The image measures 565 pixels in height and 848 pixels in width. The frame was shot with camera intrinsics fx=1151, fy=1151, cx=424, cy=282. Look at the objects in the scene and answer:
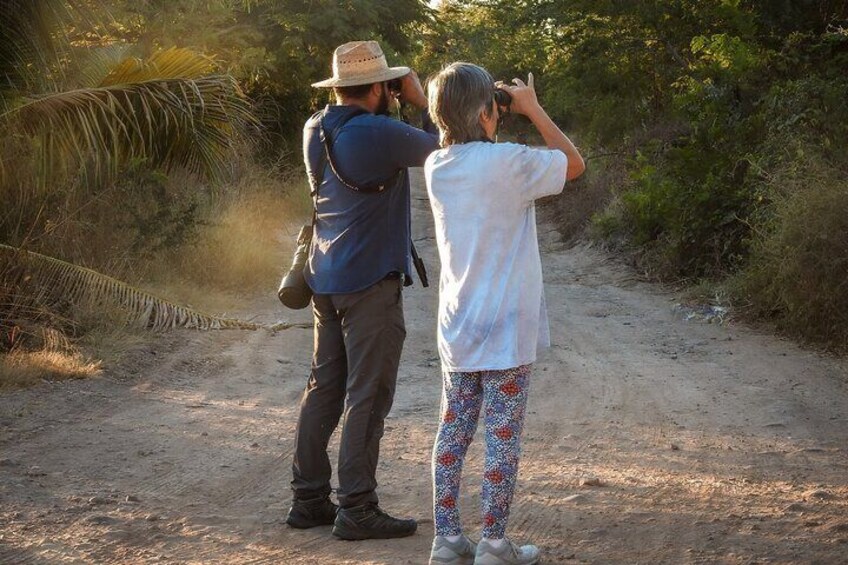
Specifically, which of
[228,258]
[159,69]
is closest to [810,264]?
[159,69]

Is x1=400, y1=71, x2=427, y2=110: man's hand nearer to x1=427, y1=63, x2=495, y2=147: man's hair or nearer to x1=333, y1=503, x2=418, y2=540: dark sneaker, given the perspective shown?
x1=427, y1=63, x2=495, y2=147: man's hair

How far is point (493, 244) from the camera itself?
4.04 meters

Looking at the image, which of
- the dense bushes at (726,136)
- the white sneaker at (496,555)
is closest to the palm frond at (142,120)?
the dense bushes at (726,136)

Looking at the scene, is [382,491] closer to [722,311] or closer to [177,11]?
[722,311]

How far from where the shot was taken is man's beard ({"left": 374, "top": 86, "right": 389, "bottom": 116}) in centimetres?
470

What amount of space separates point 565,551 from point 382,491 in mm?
1261

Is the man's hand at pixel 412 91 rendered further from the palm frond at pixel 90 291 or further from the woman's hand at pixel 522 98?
the palm frond at pixel 90 291

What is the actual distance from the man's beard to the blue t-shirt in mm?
116

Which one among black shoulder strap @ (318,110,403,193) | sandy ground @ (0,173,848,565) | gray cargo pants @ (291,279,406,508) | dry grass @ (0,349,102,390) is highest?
black shoulder strap @ (318,110,403,193)

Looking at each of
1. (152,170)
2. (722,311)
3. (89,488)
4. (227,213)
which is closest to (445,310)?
(89,488)

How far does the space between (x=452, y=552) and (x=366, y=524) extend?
1.81 feet

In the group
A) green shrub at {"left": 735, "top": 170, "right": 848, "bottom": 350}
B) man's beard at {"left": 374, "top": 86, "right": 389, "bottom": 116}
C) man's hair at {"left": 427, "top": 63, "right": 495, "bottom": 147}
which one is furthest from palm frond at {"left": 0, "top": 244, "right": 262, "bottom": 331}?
man's hair at {"left": 427, "top": 63, "right": 495, "bottom": 147}

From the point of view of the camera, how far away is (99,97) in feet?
32.5

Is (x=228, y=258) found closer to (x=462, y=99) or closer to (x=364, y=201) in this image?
(x=364, y=201)
